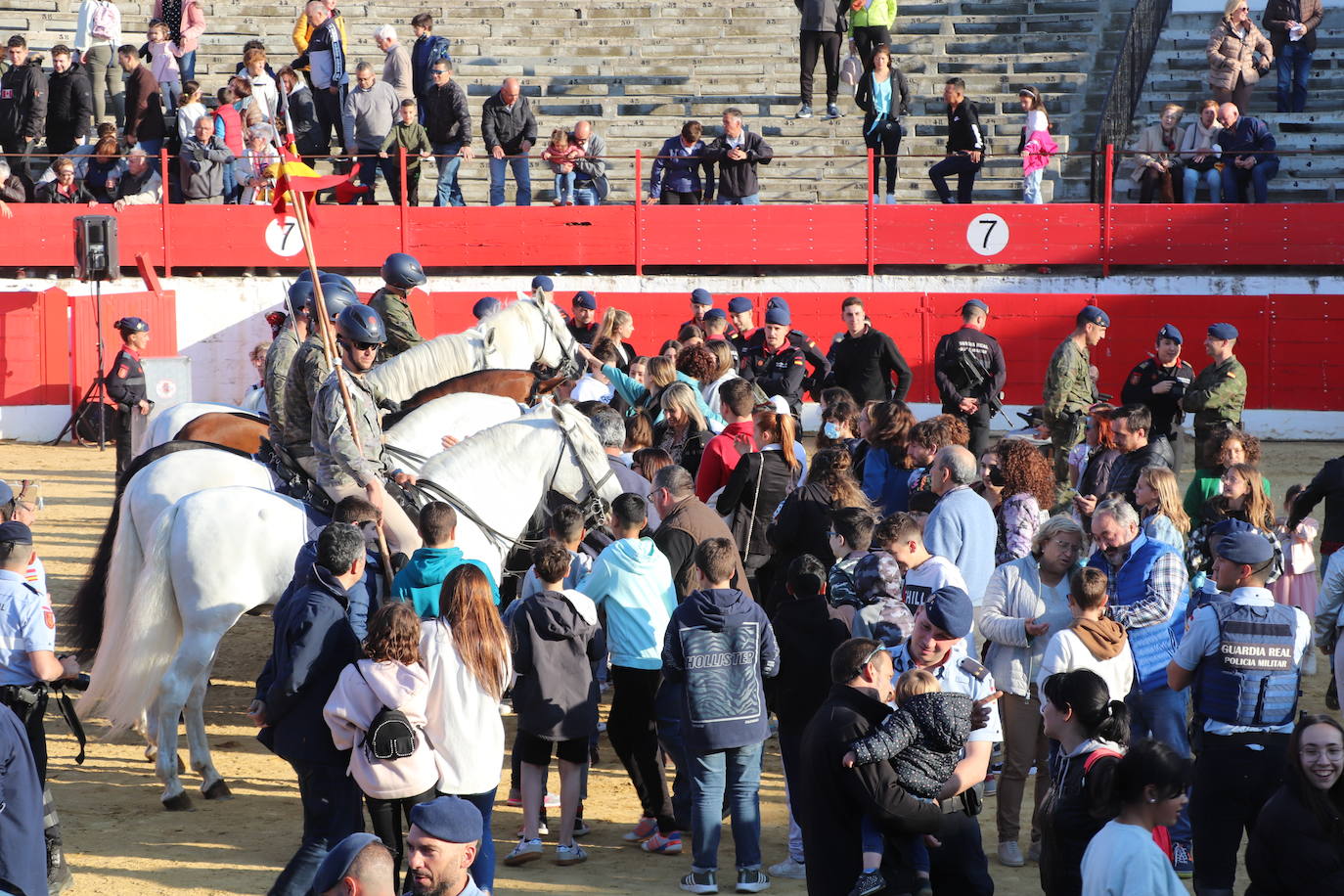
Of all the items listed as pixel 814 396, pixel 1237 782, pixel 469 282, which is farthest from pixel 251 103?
pixel 1237 782

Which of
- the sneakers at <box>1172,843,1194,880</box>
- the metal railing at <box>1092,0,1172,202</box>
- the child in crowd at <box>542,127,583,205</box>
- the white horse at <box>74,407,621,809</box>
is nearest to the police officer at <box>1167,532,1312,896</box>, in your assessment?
the sneakers at <box>1172,843,1194,880</box>

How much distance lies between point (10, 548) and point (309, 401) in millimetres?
2351

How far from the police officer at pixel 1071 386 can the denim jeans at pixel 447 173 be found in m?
11.5

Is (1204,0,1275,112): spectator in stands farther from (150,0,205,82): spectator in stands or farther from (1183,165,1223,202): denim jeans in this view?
(150,0,205,82): spectator in stands

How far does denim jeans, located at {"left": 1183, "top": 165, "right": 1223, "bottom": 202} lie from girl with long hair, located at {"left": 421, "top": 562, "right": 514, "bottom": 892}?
16.8 m

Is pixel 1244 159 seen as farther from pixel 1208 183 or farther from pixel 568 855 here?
pixel 568 855

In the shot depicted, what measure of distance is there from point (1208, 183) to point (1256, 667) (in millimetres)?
15990

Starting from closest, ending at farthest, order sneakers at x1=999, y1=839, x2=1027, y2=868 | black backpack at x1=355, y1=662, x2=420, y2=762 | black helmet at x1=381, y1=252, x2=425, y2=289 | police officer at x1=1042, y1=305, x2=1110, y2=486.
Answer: black backpack at x1=355, y1=662, x2=420, y2=762, sneakers at x1=999, y1=839, x2=1027, y2=868, black helmet at x1=381, y1=252, x2=425, y2=289, police officer at x1=1042, y1=305, x2=1110, y2=486

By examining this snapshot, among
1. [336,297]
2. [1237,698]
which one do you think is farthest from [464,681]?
[336,297]

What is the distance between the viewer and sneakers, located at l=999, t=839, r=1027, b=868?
7.47m

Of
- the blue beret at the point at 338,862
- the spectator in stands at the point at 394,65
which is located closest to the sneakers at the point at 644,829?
the blue beret at the point at 338,862

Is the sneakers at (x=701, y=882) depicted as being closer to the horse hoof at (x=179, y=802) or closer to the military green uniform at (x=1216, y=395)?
the horse hoof at (x=179, y=802)

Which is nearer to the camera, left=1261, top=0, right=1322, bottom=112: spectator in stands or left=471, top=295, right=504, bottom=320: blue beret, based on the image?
left=471, top=295, right=504, bottom=320: blue beret

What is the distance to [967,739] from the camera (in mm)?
5457
